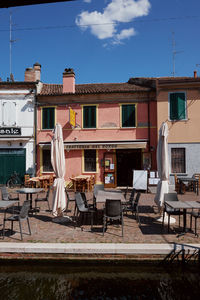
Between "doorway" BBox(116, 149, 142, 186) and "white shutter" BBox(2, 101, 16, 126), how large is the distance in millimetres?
7748

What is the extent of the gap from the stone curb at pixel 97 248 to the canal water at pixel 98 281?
0.85 feet

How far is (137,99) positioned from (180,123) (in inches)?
129

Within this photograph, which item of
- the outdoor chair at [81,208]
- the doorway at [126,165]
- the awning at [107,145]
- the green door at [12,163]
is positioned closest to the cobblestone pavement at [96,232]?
the outdoor chair at [81,208]

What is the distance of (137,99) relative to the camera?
16297mm

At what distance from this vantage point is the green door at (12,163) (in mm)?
16781

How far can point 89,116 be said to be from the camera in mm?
16672

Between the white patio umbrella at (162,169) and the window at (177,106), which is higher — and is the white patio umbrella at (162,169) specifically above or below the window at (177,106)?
below

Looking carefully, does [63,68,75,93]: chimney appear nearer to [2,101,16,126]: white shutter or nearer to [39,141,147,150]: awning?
[2,101,16,126]: white shutter

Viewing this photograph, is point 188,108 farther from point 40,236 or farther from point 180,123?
point 40,236

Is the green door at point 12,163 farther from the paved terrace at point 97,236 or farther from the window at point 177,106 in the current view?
the window at point 177,106

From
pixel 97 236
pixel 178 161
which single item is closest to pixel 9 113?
pixel 178 161

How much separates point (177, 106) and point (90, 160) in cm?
672

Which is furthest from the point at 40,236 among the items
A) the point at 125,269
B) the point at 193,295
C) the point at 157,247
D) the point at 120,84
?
the point at 120,84

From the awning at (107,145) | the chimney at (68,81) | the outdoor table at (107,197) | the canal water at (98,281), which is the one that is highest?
the chimney at (68,81)
